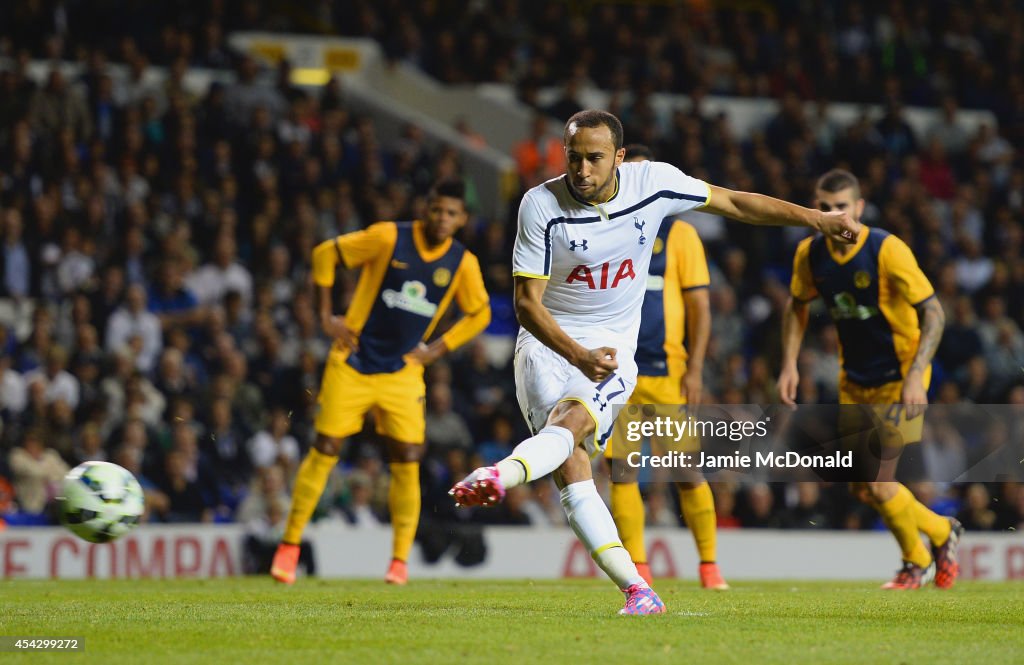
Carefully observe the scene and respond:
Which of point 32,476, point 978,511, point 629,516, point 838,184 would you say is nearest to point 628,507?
point 629,516

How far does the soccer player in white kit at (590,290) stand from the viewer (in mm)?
6891

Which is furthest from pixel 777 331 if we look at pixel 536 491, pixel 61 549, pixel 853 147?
pixel 61 549

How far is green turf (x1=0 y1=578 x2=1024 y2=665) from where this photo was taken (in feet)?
18.1

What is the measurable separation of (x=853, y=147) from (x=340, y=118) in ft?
24.3

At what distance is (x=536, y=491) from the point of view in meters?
14.8

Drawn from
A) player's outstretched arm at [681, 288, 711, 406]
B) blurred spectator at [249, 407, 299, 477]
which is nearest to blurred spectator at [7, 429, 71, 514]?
blurred spectator at [249, 407, 299, 477]

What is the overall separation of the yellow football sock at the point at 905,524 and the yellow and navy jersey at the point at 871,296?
0.78 metres

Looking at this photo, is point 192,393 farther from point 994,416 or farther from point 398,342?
point 994,416

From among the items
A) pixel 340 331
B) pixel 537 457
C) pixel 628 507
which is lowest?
pixel 628 507

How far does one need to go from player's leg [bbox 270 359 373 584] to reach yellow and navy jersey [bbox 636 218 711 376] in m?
2.01

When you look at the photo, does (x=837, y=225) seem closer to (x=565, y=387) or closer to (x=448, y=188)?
(x=565, y=387)

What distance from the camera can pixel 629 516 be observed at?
32.0 feet

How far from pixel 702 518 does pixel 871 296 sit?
1.84m

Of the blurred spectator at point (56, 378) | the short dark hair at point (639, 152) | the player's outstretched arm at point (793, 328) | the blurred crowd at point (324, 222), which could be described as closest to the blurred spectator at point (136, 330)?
the blurred crowd at point (324, 222)
